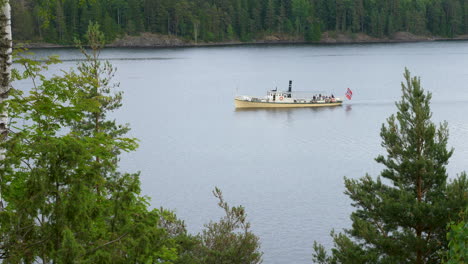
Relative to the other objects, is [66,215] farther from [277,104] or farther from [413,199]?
[277,104]

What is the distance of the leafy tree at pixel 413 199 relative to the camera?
68.2ft

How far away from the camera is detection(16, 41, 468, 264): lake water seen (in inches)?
1700

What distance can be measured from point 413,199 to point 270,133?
52.6 m

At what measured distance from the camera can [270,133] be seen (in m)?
73.8

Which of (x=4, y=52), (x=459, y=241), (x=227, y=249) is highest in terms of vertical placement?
(x=4, y=52)

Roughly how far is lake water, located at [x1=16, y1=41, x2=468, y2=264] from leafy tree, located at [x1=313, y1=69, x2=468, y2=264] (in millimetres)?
12486

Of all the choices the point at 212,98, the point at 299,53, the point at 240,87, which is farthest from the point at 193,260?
the point at 299,53

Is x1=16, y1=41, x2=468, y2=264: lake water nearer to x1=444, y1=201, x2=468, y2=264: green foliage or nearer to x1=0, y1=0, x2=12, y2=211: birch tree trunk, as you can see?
x1=0, y1=0, x2=12, y2=211: birch tree trunk

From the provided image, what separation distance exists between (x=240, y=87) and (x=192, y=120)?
100 feet

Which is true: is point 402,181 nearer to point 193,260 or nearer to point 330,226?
point 193,260

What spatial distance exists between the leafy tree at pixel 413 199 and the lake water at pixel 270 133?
41.0 ft

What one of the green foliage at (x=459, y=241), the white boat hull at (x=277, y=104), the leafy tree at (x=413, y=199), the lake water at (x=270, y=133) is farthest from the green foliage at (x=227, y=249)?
the white boat hull at (x=277, y=104)

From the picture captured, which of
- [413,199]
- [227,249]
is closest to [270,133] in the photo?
[227,249]

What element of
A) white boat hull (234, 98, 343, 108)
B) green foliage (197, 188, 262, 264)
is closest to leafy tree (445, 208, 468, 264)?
green foliage (197, 188, 262, 264)
